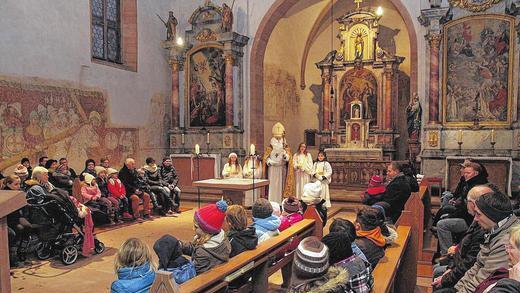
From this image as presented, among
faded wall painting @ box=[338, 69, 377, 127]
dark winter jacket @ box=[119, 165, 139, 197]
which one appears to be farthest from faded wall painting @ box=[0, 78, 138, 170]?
faded wall painting @ box=[338, 69, 377, 127]

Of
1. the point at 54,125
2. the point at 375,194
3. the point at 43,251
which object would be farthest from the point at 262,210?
the point at 54,125

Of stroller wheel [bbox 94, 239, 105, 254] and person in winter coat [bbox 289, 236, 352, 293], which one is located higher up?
person in winter coat [bbox 289, 236, 352, 293]

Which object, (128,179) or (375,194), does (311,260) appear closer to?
(375,194)

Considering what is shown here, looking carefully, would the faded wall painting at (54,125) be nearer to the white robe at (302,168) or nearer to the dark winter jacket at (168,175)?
the dark winter jacket at (168,175)

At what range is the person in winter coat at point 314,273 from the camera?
2328 mm

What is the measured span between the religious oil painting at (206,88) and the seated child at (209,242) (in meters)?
9.84

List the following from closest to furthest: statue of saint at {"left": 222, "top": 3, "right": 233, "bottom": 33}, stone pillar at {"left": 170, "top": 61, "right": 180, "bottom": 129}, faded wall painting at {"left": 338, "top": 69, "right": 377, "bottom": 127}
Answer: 1. statue of saint at {"left": 222, "top": 3, "right": 233, "bottom": 33}
2. stone pillar at {"left": 170, "top": 61, "right": 180, "bottom": 129}
3. faded wall painting at {"left": 338, "top": 69, "right": 377, "bottom": 127}

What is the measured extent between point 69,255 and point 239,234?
342 cm

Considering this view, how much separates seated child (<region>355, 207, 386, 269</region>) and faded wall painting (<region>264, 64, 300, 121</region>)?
1142 centimetres

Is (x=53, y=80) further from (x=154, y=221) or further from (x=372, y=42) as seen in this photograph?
(x=372, y=42)

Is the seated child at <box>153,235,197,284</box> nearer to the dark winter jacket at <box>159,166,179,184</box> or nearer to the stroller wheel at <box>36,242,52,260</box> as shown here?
the stroller wheel at <box>36,242,52,260</box>

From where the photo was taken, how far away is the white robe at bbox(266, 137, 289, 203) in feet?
34.0

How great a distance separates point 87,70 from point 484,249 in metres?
10.2

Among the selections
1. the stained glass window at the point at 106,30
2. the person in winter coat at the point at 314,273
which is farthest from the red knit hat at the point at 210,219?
the stained glass window at the point at 106,30
